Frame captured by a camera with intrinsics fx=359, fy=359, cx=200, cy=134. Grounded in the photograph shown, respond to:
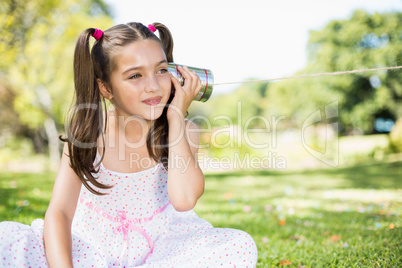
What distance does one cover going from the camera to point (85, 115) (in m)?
1.95

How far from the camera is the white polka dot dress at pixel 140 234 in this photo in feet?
5.27

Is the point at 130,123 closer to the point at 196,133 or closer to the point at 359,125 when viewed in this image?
the point at 196,133

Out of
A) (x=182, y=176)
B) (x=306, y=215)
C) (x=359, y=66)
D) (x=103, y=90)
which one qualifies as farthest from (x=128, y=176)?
(x=359, y=66)

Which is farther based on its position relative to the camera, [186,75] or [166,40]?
[166,40]

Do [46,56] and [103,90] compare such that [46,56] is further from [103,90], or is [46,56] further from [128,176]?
[128,176]

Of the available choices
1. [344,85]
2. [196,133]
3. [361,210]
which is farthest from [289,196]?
[344,85]

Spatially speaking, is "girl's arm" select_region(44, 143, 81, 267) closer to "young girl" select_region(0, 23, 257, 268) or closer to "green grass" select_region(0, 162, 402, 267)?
"young girl" select_region(0, 23, 257, 268)

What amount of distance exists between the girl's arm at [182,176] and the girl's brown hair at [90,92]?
16.5 inches

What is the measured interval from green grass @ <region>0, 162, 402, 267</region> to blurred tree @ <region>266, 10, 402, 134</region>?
18099 mm

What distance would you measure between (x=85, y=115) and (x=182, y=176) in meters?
0.64

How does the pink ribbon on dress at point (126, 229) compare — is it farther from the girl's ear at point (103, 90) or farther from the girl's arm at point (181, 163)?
the girl's ear at point (103, 90)

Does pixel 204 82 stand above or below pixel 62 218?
above

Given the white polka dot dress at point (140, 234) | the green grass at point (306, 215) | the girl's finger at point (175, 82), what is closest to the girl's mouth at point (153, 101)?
the girl's finger at point (175, 82)

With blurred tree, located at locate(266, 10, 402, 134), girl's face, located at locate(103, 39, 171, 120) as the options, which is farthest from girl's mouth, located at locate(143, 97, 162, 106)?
blurred tree, located at locate(266, 10, 402, 134)
